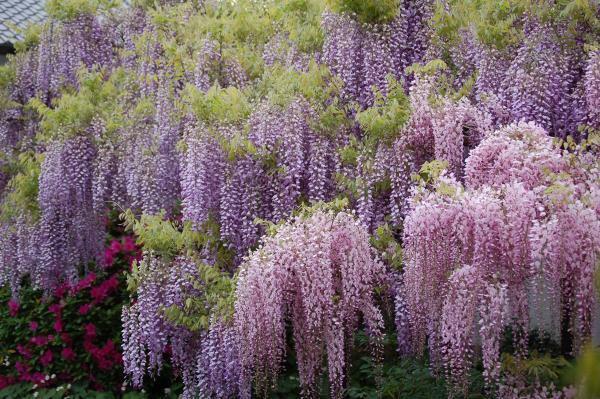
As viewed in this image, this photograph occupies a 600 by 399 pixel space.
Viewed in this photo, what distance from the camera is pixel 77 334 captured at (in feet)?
30.6

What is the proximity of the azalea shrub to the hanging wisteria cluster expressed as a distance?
34 cm

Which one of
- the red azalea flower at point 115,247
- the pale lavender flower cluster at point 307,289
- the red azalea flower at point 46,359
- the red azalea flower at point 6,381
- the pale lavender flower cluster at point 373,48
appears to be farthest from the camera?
the red azalea flower at point 115,247

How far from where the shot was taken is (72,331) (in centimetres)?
940

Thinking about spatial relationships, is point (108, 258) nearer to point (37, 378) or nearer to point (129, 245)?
point (129, 245)

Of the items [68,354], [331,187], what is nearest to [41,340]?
[68,354]

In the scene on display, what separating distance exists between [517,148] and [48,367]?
668 centimetres

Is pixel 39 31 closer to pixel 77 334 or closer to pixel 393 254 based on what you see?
pixel 77 334

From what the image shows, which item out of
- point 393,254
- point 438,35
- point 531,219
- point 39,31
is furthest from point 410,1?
point 39,31

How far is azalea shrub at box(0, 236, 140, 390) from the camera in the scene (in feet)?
29.4

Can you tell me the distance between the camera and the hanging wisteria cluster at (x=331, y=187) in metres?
4.91

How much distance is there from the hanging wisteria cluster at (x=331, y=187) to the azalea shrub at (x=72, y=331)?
34 cm

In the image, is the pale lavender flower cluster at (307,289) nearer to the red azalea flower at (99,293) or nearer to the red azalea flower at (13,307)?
the red azalea flower at (99,293)

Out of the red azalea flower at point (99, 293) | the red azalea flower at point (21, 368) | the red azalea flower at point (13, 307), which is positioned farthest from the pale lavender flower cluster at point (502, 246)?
the red azalea flower at point (13, 307)

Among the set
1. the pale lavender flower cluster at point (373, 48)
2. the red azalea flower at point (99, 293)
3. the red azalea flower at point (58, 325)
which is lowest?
the red azalea flower at point (58, 325)
